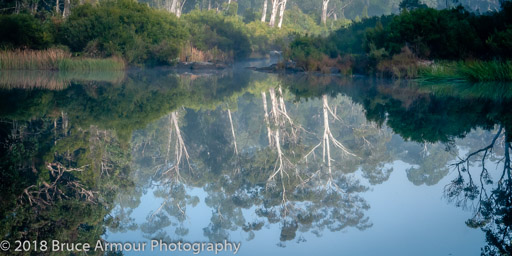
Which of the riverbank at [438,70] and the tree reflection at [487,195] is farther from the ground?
the riverbank at [438,70]

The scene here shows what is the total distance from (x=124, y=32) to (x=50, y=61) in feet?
16.7

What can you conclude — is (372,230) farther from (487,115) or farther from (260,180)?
(487,115)

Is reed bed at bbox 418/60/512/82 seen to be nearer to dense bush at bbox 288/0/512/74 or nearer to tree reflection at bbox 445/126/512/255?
dense bush at bbox 288/0/512/74

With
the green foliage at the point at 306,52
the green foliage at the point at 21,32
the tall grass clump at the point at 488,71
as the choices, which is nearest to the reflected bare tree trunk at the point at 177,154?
the tall grass clump at the point at 488,71

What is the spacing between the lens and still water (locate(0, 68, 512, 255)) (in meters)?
2.94

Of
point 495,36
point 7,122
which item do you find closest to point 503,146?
point 7,122

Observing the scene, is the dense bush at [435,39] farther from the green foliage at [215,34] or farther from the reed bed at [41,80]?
the green foliage at [215,34]

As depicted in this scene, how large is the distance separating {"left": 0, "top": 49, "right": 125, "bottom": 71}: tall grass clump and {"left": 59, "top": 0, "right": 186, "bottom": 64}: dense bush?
4.49 ft

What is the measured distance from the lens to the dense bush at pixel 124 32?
2767 cm

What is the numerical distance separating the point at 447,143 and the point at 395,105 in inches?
180

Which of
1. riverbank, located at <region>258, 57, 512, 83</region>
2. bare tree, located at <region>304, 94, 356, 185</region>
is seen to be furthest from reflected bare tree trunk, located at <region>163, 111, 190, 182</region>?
riverbank, located at <region>258, 57, 512, 83</region>

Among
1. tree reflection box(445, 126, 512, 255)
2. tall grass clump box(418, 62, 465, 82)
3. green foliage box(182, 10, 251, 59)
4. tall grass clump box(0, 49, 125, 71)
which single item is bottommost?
tree reflection box(445, 126, 512, 255)

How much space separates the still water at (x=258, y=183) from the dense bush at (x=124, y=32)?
20.2 m

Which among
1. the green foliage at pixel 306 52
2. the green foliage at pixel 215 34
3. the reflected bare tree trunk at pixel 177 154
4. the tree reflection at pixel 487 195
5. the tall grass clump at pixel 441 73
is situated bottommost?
the reflected bare tree trunk at pixel 177 154
